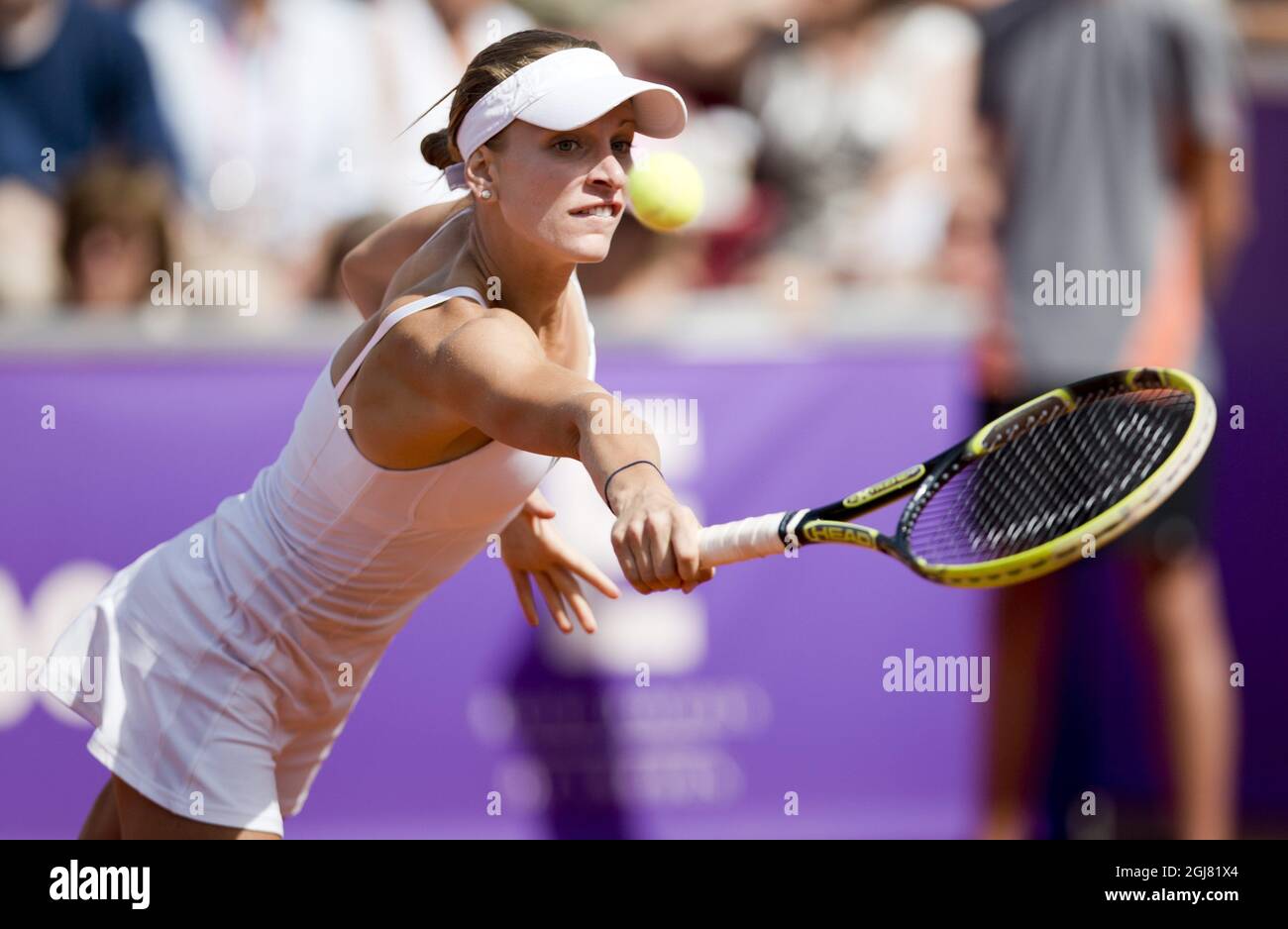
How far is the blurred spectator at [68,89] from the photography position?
5504 millimetres

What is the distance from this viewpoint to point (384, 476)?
2969mm

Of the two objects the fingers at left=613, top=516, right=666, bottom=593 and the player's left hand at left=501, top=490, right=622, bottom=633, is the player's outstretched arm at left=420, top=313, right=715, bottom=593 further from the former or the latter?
the player's left hand at left=501, top=490, right=622, bottom=633

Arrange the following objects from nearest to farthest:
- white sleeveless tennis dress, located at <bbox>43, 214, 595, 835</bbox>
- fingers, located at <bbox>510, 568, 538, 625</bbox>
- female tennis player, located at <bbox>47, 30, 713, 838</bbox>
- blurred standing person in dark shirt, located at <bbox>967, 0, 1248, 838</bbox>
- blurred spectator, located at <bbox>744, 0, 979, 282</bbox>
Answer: female tennis player, located at <bbox>47, 30, 713, 838</bbox> → white sleeveless tennis dress, located at <bbox>43, 214, 595, 835</bbox> → fingers, located at <bbox>510, 568, 538, 625</bbox> → blurred standing person in dark shirt, located at <bbox>967, 0, 1248, 838</bbox> → blurred spectator, located at <bbox>744, 0, 979, 282</bbox>

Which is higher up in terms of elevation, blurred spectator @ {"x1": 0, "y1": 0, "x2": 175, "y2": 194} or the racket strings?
blurred spectator @ {"x1": 0, "y1": 0, "x2": 175, "y2": 194}

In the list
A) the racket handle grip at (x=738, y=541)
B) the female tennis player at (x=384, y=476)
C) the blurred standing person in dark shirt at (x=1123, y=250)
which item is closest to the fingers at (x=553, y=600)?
the female tennis player at (x=384, y=476)

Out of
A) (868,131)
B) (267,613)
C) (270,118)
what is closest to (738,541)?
(267,613)

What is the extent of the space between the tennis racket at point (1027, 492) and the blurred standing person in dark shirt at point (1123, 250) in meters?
1.31

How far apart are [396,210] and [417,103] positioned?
51cm

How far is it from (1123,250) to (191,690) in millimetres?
2844

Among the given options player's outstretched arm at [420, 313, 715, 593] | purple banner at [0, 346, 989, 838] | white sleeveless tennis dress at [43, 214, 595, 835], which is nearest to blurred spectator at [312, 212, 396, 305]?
purple banner at [0, 346, 989, 838]

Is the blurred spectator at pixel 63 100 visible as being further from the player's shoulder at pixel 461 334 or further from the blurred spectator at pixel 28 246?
the player's shoulder at pixel 461 334

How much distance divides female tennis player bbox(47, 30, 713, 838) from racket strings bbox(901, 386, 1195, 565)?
70 centimetres

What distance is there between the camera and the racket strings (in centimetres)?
296

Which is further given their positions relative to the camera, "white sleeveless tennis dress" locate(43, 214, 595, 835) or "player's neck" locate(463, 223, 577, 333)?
"white sleeveless tennis dress" locate(43, 214, 595, 835)
